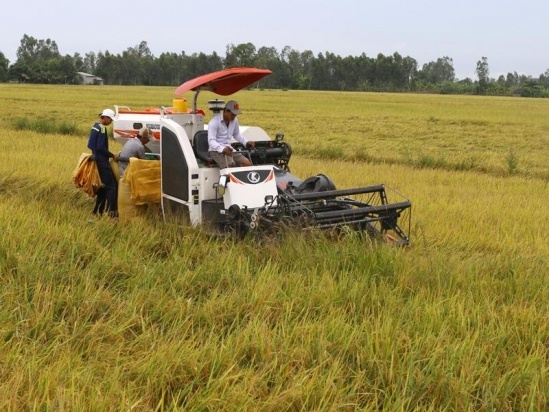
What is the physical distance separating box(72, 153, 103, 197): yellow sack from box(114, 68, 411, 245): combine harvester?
1253 millimetres

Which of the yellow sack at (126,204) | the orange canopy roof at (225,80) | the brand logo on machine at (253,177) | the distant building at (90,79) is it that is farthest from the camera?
the distant building at (90,79)

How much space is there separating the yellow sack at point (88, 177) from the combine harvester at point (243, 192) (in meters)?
1.25

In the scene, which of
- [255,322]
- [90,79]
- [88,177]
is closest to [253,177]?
[88,177]

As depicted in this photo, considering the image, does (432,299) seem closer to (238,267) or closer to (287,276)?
(287,276)

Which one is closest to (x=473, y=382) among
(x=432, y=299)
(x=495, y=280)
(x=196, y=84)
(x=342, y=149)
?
(x=432, y=299)

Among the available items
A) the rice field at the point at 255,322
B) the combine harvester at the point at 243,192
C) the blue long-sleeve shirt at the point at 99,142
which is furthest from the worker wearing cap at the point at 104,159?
the rice field at the point at 255,322

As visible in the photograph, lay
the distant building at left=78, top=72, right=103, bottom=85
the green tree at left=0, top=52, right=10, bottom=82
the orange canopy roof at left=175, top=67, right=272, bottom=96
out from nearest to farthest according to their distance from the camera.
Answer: the orange canopy roof at left=175, top=67, right=272, bottom=96 → the green tree at left=0, top=52, right=10, bottom=82 → the distant building at left=78, top=72, right=103, bottom=85

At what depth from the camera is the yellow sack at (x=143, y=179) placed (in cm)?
686

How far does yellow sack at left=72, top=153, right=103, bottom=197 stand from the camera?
7629 millimetres

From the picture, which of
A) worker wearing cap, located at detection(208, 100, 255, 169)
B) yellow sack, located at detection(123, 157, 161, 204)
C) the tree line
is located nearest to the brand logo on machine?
worker wearing cap, located at detection(208, 100, 255, 169)

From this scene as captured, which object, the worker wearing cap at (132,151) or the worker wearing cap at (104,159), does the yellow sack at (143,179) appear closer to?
the worker wearing cap at (132,151)

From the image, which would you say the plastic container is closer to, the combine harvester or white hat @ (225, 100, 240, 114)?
the combine harvester

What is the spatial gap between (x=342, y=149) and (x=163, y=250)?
12972 millimetres

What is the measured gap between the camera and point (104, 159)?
25.3ft
